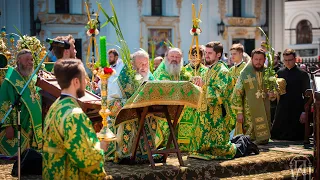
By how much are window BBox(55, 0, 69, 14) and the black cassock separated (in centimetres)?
1544

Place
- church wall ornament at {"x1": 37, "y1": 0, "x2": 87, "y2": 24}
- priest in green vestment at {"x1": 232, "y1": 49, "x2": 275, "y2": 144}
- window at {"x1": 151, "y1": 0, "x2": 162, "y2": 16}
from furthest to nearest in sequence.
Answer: window at {"x1": 151, "y1": 0, "x2": 162, "y2": 16}
church wall ornament at {"x1": 37, "y1": 0, "x2": 87, "y2": 24}
priest in green vestment at {"x1": 232, "y1": 49, "x2": 275, "y2": 144}

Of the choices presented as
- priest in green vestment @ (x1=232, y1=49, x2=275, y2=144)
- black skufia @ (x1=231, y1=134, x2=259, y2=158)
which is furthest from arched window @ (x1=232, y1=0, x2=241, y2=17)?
black skufia @ (x1=231, y1=134, x2=259, y2=158)

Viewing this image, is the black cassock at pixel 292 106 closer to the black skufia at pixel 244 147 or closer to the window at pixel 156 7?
the black skufia at pixel 244 147

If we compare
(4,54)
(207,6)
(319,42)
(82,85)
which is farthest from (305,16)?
(82,85)

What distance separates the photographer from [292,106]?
448 inches

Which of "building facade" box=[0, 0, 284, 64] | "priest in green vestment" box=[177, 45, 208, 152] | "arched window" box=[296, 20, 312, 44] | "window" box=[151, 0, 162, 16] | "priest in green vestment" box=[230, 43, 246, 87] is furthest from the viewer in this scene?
"arched window" box=[296, 20, 312, 44]

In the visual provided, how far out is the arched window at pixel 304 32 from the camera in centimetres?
A: 4731

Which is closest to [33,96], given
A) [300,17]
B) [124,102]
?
[124,102]

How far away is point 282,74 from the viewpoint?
38.1 ft

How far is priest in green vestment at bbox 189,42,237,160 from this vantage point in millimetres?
8719

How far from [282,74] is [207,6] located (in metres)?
17.0

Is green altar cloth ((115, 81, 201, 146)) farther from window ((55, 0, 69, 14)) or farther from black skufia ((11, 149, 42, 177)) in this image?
window ((55, 0, 69, 14))

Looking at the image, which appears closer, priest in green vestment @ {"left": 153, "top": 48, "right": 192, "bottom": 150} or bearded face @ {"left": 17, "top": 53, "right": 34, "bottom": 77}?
bearded face @ {"left": 17, "top": 53, "right": 34, "bottom": 77}

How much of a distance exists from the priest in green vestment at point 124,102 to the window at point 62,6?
58.2ft
